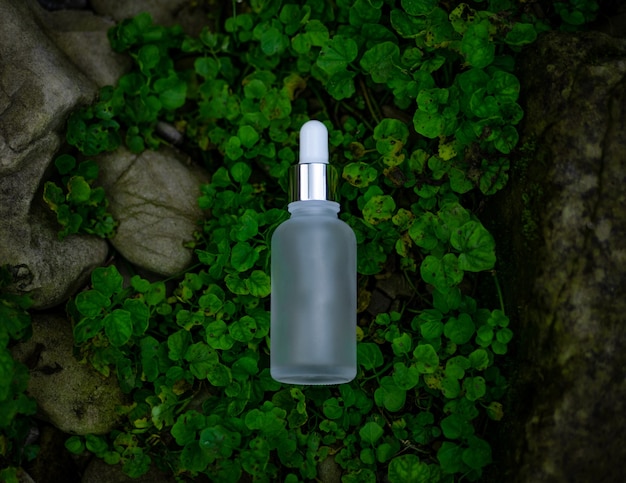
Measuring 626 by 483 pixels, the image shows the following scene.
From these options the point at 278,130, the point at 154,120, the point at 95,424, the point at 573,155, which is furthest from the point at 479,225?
the point at 95,424

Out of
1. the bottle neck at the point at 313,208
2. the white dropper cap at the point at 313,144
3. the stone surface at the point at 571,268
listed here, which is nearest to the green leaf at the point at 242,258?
the bottle neck at the point at 313,208

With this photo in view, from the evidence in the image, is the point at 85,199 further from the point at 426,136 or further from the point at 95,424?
the point at 426,136

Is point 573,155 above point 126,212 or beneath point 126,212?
above

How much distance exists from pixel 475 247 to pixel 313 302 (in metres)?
0.59

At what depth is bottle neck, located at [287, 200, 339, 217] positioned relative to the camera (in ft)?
7.96

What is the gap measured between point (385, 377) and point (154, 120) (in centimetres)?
137

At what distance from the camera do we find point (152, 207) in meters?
2.83

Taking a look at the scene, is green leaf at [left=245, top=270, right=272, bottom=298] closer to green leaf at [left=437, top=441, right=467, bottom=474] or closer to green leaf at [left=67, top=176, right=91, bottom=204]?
green leaf at [left=67, top=176, right=91, bottom=204]

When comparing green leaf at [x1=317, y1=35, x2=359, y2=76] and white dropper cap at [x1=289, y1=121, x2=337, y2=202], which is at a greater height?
green leaf at [x1=317, y1=35, x2=359, y2=76]

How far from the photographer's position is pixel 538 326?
2.39m

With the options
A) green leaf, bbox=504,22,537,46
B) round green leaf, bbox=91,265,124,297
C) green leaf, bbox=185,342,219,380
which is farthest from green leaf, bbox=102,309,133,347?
green leaf, bbox=504,22,537,46

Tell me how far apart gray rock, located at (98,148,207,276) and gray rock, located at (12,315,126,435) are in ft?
1.41

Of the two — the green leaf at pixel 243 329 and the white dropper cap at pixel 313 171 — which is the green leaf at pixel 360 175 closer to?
the white dropper cap at pixel 313 171

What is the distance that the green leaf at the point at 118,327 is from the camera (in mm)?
2543
